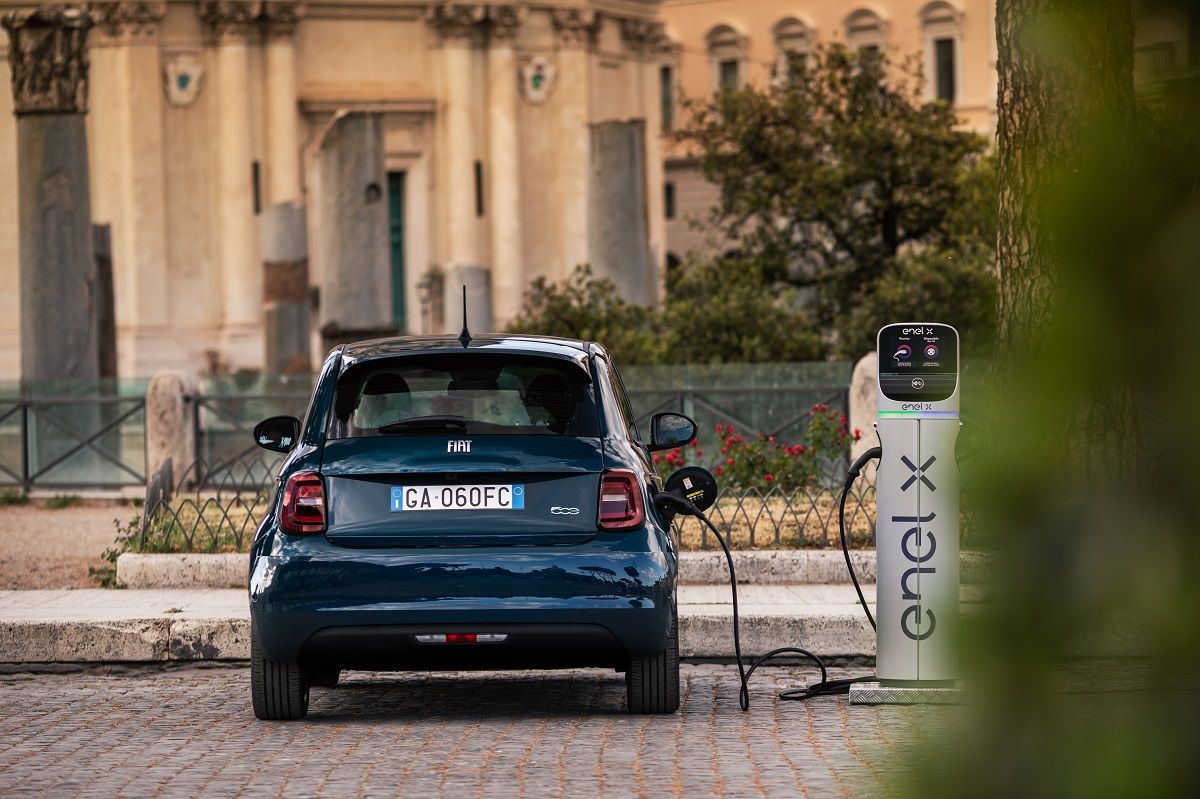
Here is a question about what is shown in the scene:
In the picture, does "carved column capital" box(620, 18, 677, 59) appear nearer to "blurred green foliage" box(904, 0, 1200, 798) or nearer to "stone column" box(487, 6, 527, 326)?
"stone column" box(487, 6, 527, 326)

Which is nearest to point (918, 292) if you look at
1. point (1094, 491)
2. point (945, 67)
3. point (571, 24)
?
point (1094, 491)

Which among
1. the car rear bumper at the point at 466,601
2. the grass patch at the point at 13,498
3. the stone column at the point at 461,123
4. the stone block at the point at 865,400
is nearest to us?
the car rear bumper at the point at 466,601

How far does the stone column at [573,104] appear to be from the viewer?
160ft

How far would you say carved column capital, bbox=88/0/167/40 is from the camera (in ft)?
146

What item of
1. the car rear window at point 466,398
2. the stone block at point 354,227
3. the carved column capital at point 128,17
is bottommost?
the car rear window at point 466,398

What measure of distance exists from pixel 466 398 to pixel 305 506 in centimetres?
83

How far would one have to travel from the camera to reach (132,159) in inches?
1761

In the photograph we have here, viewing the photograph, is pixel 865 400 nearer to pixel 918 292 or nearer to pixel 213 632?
pixel 918 292

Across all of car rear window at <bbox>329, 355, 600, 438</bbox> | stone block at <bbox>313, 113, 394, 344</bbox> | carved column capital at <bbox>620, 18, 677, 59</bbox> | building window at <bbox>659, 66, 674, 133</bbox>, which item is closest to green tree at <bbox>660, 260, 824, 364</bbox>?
stone block at <bbox>313, 113, 394, 344</bbox>

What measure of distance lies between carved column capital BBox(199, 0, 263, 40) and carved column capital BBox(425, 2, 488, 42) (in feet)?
13.2

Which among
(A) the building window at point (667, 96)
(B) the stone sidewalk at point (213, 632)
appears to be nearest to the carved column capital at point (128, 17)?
(A) the building window at point (667, 96)

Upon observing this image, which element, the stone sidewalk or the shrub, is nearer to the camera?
the stone sidewalk

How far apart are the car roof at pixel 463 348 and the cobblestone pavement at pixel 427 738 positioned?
4.80ft

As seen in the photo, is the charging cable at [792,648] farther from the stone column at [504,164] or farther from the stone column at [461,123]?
the stone column at [504,164]
